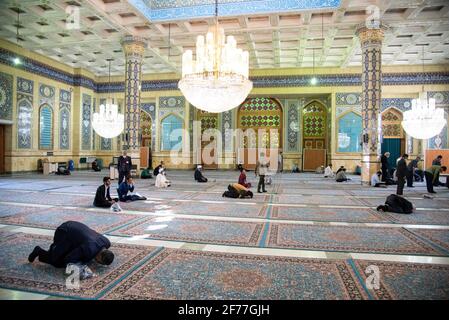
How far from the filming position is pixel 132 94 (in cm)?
842

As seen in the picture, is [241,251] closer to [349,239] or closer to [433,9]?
[349,239]

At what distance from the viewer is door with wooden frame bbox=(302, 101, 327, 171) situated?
484 inches

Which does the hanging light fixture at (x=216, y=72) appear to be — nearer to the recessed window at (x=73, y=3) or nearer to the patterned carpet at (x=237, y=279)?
the recessed window at (x=73, y=3)

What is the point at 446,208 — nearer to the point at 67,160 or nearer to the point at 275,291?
the point at 275,291

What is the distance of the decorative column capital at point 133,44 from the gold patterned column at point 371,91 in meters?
5.52

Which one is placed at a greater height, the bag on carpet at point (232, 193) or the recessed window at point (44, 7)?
the recessed window at point (44, 7)

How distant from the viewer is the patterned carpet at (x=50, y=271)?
1.74 m

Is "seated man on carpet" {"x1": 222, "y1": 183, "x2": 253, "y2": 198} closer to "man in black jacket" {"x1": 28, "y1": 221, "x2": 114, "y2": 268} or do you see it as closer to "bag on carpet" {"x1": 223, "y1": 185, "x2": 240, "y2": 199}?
"bag on carpet" {"x1": 223, "y1": 185, "x2": 240, "y2": 199}

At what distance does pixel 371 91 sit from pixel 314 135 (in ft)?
16.6

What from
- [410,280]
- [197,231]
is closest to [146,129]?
[197,231]

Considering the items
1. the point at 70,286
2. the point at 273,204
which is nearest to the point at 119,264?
the point at 70,286

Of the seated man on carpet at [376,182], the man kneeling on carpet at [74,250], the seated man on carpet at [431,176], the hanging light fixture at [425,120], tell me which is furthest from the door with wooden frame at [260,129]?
the man kneeling on carpet at [74,250]

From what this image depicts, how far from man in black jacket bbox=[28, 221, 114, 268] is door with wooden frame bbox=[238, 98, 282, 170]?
10660 millimetres
